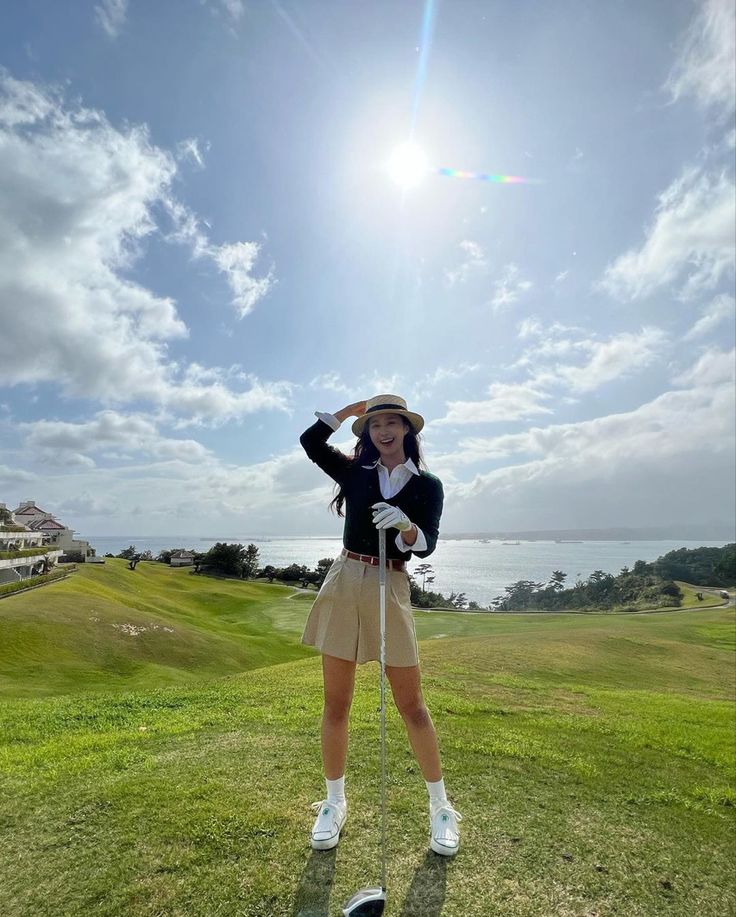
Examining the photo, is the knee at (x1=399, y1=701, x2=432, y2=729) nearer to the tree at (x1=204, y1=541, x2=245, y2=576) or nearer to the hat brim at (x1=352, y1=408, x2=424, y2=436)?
the hat brim at (x1=352, y1=408, x2=424, y2=436)

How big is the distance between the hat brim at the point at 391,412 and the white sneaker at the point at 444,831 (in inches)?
106

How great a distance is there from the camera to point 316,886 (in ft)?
9.23

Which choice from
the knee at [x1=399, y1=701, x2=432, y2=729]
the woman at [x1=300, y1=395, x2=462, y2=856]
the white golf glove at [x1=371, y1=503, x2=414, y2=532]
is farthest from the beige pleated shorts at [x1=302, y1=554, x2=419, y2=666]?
the white golf glove at [x1=371, y1=503, x2=414, y2=532]

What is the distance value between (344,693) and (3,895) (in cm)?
211

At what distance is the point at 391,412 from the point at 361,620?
152cm

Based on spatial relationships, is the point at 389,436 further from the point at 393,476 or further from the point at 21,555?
the point at 21,555

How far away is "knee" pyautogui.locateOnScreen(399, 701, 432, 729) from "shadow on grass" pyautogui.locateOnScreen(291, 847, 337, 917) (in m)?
0.91

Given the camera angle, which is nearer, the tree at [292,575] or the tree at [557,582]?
the tree at [292,575]

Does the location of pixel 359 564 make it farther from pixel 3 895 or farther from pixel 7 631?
pixel 7 631

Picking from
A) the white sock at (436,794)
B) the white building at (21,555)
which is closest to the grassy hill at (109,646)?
the white building at (21,555)

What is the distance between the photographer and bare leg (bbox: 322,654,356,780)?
3.42 metres

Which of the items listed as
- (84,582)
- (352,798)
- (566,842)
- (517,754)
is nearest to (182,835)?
(352,798)

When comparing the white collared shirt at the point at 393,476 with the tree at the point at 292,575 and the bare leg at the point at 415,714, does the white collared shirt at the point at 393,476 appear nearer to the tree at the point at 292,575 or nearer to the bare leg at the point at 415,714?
Result: the bare leg at the point at 415,714

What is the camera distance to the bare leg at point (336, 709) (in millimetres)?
3418
